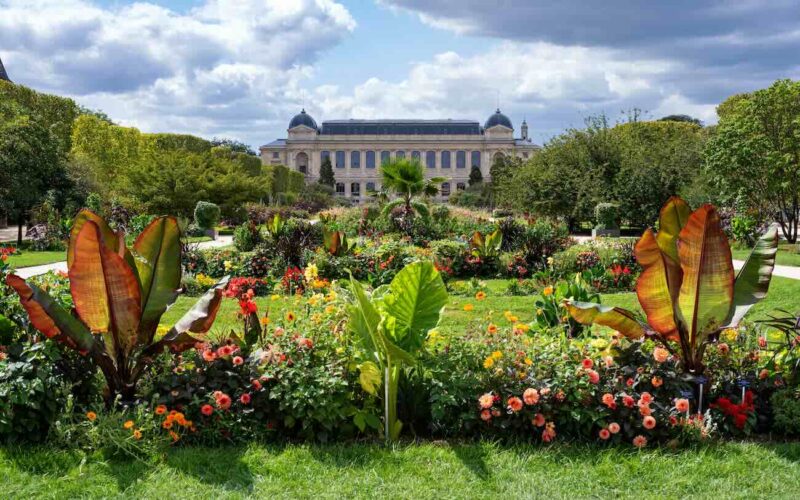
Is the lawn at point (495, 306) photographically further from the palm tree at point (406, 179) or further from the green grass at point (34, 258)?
the palm tree at point (406, 179)

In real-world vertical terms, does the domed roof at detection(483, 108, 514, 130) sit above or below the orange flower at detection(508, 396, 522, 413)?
above

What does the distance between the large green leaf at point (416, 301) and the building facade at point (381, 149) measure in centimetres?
8771

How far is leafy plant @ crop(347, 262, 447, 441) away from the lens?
355 centimetres

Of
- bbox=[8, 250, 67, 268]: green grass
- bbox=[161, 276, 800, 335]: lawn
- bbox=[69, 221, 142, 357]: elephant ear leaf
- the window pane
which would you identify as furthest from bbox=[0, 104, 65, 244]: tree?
the window pane

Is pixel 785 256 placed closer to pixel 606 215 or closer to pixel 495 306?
pixel 606 215

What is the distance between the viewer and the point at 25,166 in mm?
19562

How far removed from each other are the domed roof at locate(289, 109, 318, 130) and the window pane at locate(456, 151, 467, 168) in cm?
1965

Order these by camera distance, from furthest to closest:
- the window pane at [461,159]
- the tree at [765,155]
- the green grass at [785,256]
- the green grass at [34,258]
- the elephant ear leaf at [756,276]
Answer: the window pane at [461,159] < the tree at [765,155] < the green grass at [34,258] < the green grass at [785,256] < the elephant ear leaf at [756,276]

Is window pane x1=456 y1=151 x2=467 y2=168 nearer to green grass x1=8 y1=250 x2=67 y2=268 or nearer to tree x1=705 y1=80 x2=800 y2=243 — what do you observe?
tree x1=705 y1=80 x2=800 y2=243

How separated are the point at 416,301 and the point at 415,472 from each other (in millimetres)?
852

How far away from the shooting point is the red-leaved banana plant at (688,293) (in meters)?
3.66

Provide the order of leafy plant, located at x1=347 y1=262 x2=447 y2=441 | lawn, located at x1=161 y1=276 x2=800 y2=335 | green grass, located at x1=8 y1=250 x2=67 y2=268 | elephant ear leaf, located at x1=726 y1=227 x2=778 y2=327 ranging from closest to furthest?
1. leafy plant, located at x1=347 y1=262 x2=447 y2=441
2. elephant ear leaf, located at x1=726 y1=227 x2=778 y2=327
3. lawn, located at x1=161 y1=276 x2=800 y2=335
4. green grass, located at x1=8 y1=250 x2=67 y2=268

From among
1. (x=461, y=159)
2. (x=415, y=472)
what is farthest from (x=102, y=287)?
(x=461, y=159)

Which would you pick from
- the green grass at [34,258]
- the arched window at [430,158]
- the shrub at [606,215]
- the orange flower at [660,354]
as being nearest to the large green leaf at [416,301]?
the orange flower at [660,354]
